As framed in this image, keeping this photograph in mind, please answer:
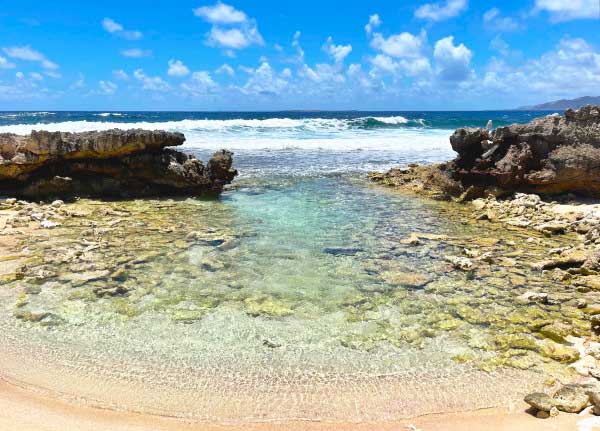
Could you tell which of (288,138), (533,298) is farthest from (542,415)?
(288,138)

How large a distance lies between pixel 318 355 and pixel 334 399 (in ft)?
2.75

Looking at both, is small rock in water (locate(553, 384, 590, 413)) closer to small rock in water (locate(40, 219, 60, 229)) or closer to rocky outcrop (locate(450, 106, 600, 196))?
small rock in water (locate(40, 219, 60, 229))

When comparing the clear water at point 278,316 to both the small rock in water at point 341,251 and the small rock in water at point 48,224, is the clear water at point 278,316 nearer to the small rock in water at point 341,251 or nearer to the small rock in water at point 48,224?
the small rock in water at point 341,251

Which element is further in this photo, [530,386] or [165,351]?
[165,351]

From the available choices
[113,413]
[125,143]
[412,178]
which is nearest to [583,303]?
[113,413]

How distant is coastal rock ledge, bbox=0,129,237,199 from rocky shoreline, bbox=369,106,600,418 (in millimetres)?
7436

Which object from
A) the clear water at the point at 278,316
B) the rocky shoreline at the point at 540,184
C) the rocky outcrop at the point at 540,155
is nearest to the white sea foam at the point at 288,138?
the rocky shoreline at the point at 540,184

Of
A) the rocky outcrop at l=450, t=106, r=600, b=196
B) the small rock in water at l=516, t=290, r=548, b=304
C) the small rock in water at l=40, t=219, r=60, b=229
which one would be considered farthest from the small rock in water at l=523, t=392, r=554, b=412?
the rocky outcrop at l=450, t=106, r=600, b=196

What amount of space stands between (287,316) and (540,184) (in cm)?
1075

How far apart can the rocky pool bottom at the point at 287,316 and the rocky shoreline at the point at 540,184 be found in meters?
0.18

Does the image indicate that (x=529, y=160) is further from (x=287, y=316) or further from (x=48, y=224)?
(x=48, y=224)

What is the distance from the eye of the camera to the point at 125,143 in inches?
533

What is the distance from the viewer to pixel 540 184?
44.2 ft

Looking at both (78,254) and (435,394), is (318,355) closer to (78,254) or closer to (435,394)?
(435,394)
